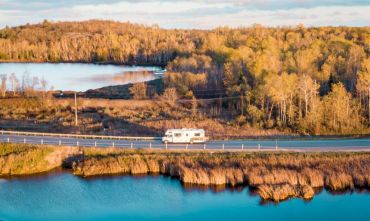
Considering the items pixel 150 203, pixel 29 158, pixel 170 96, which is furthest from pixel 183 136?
pixel 170 96

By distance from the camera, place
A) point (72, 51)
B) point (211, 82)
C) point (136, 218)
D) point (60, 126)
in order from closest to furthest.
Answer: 1. point (136, 218)
2. point (60, 126)
3. point (211, 82)
4. point (72, 51)

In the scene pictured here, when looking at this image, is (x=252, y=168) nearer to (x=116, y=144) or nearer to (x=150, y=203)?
(x=150, y=203)

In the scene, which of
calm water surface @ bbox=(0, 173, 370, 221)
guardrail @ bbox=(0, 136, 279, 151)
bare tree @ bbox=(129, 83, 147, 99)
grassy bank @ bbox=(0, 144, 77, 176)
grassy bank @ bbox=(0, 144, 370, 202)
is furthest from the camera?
bare tree @ bbox=(129, 83, 147, 99)

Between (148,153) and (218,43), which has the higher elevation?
(218,43)

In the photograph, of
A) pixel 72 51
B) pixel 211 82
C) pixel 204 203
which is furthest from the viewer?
pixel 72 51

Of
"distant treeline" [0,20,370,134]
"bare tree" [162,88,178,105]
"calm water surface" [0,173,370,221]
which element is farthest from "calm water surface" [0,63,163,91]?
"calm water surface" [0,173,370,221]

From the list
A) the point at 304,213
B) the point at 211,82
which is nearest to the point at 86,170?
the point at 304,213

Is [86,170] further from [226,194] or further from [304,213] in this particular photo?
[304,213]

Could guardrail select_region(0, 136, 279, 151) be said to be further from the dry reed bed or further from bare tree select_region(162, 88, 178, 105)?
bare tree select_region(162, 88, 178, 105)
